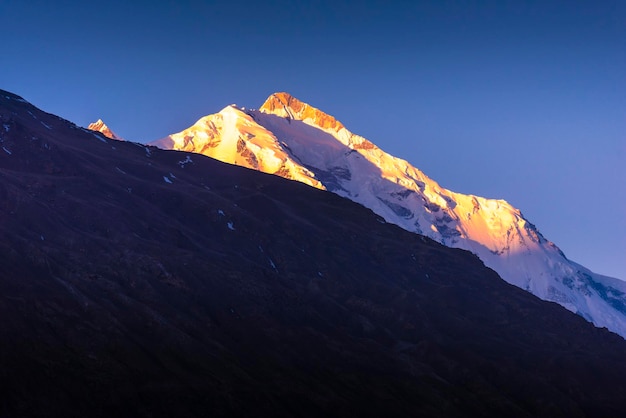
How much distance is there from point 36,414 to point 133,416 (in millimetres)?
20284

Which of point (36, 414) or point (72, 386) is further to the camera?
point (72, 386)

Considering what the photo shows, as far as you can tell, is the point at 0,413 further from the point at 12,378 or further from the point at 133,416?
the point at 133,416

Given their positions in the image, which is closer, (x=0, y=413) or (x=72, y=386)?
(x=0, y=413)

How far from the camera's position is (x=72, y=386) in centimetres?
19750

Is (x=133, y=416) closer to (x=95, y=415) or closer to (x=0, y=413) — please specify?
(x=95, y=415)

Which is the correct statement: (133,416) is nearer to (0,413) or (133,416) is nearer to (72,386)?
(72,386)

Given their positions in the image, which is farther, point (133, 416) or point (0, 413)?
point (133, 416)

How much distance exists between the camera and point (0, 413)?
18175 centimetres

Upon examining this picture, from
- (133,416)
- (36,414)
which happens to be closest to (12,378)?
(36,414)

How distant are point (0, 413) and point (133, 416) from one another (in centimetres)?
2721

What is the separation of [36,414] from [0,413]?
693cm

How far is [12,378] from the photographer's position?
192 meters

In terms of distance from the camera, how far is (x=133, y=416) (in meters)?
197

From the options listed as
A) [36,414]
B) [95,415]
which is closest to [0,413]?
[36,414]
